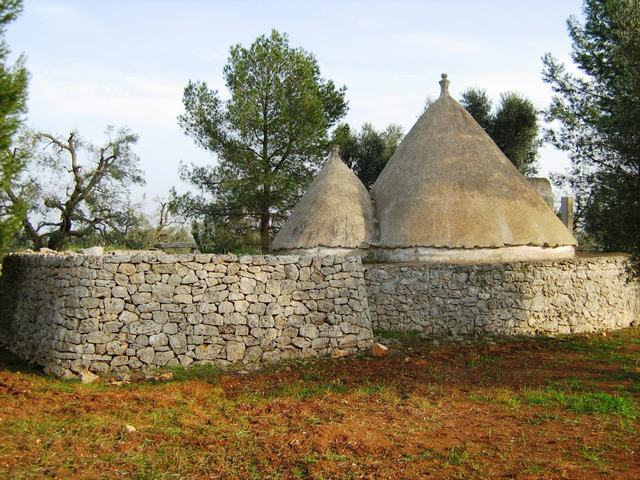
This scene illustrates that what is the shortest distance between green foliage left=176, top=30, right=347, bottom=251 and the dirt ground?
580 inches

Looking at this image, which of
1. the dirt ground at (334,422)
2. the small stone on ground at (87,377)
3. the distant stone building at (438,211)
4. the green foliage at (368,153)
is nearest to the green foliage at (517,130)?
the green foliage at (368,153)

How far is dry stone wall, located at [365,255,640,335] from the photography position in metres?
14.5

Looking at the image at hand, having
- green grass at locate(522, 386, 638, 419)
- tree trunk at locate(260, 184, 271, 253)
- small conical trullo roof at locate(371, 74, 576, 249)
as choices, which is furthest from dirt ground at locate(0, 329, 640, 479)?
tree trunk at locate(260, 184, 271, 253)

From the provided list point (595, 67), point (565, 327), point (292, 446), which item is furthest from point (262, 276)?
point (595, 67)

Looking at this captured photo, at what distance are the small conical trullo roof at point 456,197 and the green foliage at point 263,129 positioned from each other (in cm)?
751

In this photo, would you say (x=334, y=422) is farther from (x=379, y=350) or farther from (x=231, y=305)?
(x=379, y=350)

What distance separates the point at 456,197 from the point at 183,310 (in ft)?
28.4

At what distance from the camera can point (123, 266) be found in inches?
403

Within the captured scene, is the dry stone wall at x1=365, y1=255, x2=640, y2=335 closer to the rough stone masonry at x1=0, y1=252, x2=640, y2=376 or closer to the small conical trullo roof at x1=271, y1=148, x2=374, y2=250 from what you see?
the rough stone masonry at x1=0, y1=252, x2=640, y2=376

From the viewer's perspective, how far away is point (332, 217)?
16.5 meters

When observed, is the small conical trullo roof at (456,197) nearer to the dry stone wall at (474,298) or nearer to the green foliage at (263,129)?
the dry stone wall at (474,298)

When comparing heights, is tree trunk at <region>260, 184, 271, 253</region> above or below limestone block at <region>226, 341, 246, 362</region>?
above

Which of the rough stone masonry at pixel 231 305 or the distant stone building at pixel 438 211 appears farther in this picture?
the distant stone building at pixel 438 211

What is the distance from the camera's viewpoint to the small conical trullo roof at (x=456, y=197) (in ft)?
51.5
